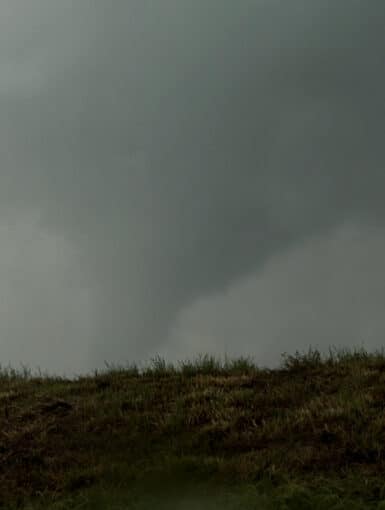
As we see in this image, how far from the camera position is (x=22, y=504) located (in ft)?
40.2

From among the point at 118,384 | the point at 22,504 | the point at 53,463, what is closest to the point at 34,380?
the point at 118,384

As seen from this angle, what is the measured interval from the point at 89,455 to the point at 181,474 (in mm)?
2003

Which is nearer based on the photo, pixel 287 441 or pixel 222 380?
pixel 287 441

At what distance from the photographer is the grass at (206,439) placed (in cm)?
1147

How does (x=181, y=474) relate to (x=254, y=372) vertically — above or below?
below

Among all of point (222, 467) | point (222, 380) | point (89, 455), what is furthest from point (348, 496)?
point (222, 380)

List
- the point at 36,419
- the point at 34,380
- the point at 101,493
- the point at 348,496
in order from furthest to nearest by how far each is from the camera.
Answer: the point at 34,380 → the point at 36,419 → the point at 101,493 → the point at 348,496

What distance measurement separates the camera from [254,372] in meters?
17.5

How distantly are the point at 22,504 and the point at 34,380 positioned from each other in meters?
7.38

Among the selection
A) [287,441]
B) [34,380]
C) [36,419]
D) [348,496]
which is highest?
[34,380]

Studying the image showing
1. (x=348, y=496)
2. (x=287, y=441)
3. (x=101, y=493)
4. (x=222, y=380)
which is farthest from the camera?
(x=222, y=380)

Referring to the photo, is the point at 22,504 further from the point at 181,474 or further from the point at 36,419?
the point at 36,419

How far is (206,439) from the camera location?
1361cm

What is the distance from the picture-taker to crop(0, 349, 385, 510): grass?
11.5m
